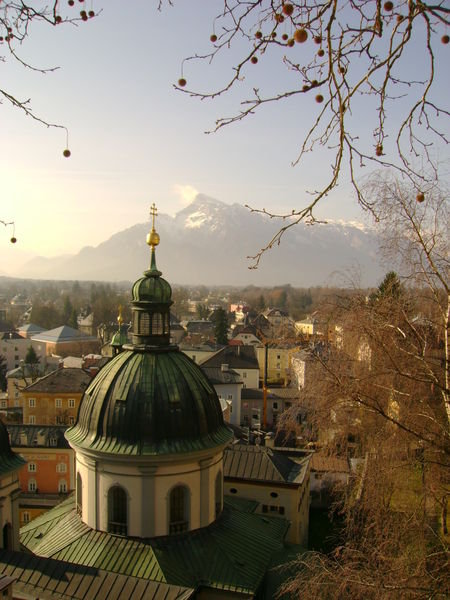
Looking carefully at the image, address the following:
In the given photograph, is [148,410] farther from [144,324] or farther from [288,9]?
[288,9]

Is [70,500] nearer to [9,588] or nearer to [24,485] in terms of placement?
[9,588]

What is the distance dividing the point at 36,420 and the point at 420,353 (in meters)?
39.3

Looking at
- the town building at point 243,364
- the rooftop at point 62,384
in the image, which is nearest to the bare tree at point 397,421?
the rooftop at point 62,384

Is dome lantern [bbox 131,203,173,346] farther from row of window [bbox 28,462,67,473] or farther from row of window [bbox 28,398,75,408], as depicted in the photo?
row of window [bbox 28,398,75,408]

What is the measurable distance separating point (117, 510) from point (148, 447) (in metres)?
2.13

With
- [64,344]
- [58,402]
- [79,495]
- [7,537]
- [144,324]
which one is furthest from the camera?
[64,344]

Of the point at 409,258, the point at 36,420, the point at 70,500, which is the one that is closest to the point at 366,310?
the point at 409,258

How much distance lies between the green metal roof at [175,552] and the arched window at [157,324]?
6014 mm

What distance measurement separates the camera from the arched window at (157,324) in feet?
57.5

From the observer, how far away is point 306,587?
817 cm

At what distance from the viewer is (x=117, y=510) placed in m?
15.7

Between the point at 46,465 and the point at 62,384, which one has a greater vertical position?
the point at 62,384

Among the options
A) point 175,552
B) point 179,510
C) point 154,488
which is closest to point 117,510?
point 154,488

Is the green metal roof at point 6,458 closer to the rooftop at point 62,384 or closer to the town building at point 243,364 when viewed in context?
the rooftop at point 62,384
